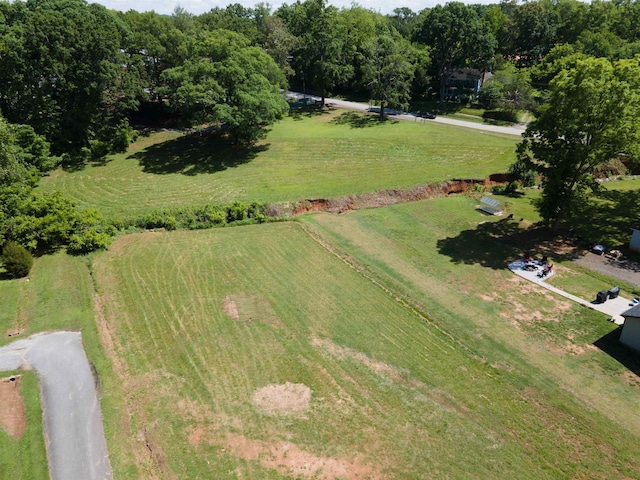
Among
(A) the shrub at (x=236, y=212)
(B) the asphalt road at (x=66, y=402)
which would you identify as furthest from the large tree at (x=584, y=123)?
(B) the asphalt road at (x=66, y=402)

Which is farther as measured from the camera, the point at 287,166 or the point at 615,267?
the point at 287,166

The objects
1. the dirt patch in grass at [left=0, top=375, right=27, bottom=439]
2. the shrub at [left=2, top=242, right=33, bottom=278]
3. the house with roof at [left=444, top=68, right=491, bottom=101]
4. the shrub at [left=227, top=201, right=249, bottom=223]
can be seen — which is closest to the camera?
the dirt patch in grass at [left=0, top=375, right=27, bottom=439]

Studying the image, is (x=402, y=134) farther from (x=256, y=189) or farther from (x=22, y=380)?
(x=22, y=380)

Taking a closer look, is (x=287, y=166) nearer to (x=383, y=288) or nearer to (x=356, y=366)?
(x=383, y=288)

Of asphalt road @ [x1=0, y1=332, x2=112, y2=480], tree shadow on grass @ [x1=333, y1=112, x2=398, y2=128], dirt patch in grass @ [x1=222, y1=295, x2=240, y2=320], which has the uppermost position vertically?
tree shadow on grass @ [x1=333, y1=112, x2=398, y2=128]

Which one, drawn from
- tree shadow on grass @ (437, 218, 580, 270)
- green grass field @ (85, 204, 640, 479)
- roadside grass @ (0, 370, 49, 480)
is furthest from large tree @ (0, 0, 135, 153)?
tree shadow on grass @ (437, 218, 580, 270)

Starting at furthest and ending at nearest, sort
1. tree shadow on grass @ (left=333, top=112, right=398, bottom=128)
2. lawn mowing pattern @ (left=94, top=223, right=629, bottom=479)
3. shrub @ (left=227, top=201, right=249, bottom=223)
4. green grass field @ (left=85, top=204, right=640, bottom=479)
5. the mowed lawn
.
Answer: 1. tree shadow on grass @ (left=333, top=112, right=398, bottom=128)
2. the mowed lawn
3. shrub @ (left=227, top=201, right=249, bottom=223)
4. green grass field @ (left=85, top=204, right=640, bottom=479)
5. lawn mowing pattern @ (left=94, top=223, right=629, bottom=479)

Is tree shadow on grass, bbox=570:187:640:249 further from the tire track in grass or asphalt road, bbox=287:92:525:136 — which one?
the tire track in grass

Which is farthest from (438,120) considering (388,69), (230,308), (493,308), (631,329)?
(230,308)
